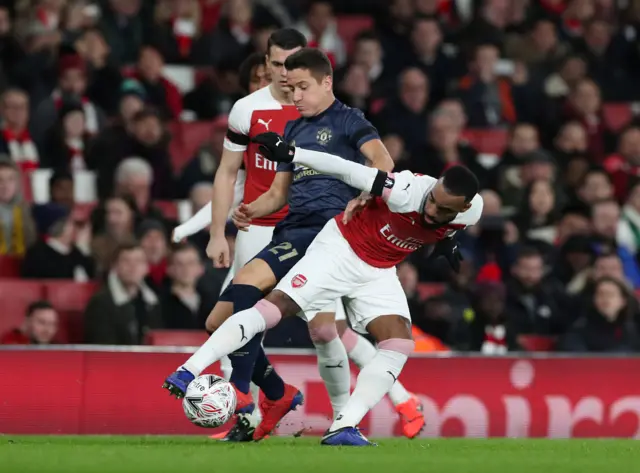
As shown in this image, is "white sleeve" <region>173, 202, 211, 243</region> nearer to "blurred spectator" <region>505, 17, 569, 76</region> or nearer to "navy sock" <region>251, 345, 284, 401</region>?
"navy sock" <region>251, 345, 284, 401</region>

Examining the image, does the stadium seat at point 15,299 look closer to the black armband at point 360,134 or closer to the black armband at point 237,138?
the black armband at point 237,138

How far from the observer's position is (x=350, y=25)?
1792 cm

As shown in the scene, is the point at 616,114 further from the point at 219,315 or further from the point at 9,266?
the point at 219,315

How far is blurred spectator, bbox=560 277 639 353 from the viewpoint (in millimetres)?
12844

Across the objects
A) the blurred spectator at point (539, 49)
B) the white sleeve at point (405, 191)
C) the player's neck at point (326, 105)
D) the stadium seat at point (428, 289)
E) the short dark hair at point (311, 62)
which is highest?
the short dark hair at point (311, 62)

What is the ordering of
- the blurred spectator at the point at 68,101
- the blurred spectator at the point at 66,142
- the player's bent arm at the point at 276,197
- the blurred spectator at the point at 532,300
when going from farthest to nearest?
the blurred spectator at the point at 68,101
the blurred spectator at the point at 66,142
the blurred spectator at the point at 532,300
the player's bent arm at the point at 276,197

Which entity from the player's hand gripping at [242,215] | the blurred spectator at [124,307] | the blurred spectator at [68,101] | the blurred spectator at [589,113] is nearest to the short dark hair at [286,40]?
the player's hand gripping at [242,215]

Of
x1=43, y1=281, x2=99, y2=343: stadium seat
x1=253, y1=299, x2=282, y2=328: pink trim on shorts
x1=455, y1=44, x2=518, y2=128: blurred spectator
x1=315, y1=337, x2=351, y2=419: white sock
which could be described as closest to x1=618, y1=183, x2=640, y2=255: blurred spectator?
x1=455, y1=44, x2=518, y2=128: blurred spectator

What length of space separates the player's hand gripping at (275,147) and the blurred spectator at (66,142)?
630 centimetres

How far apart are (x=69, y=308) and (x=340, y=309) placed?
329 centimetres

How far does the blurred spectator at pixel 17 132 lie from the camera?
13.6m

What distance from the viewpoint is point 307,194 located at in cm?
868

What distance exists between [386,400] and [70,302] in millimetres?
2829

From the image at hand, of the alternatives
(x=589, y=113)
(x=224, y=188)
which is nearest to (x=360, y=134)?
(x=224, y=188)
